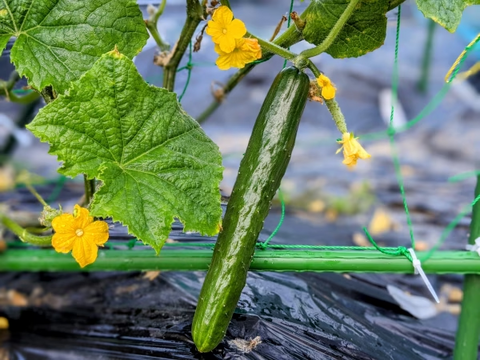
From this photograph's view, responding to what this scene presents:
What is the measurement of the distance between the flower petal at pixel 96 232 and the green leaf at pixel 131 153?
9cm

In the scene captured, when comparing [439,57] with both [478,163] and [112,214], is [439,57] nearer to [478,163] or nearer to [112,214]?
[478,163]

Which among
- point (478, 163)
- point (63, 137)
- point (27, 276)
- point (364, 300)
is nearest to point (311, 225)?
point (364, 300)

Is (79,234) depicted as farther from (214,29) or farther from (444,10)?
(444,10)

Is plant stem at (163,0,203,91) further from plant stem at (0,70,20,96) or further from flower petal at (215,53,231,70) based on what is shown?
plant stem at (0,70,20,96)

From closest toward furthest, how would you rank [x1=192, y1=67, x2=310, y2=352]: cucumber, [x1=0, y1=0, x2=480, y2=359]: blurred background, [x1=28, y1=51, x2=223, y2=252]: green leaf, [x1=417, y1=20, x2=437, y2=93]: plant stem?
[x1=28, y1=51, x2=223, y2=252]: green leaf, [x1=192, y1=67, x2=310, y2=352]: cucumber, [x1=0, y1=0, x2=480, y2=359]: blurred background, [x1=417, y1=20, x2=437, y2=93]: plant stem

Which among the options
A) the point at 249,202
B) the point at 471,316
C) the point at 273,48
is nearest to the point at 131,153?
the point at 249,202

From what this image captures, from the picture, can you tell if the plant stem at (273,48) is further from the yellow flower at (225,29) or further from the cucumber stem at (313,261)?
the cucumber stem at (313,261)

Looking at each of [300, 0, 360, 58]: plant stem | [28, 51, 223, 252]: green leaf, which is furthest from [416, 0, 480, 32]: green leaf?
[28, 51, 223, 252]: green leaf

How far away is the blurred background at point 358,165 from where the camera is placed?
5.03 ft

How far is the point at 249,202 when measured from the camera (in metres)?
1.05

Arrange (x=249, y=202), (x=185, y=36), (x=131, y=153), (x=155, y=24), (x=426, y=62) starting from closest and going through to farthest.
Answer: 1. (x=131, y=153)
2. (x=249, y=202)
3. (x=185, y=36)
4. (x=155, y=24)
5. (x=426, y=62)

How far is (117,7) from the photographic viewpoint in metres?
0.98

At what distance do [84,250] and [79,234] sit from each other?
0.03 m

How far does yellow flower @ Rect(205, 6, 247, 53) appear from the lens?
95 centimetres
